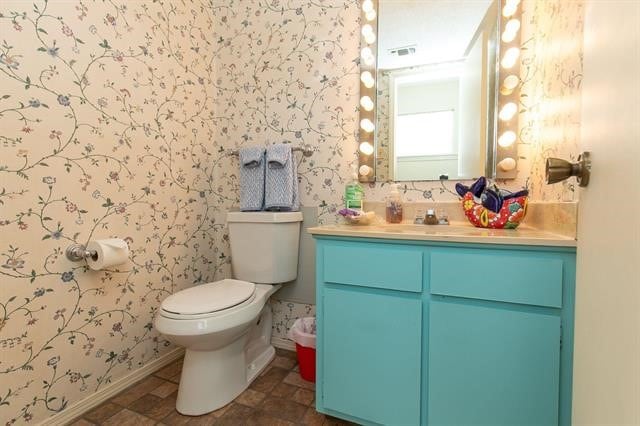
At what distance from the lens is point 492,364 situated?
2.76 feet

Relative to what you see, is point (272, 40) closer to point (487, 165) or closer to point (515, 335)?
point (487, 165)

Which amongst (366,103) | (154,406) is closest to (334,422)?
(154,406)

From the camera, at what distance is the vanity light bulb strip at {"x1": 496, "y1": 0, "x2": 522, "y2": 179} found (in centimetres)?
123

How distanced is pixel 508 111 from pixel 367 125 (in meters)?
0.63

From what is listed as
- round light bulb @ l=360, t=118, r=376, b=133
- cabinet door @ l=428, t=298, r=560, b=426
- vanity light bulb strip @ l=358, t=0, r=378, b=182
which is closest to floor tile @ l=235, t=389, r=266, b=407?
cabinet door @ l=428, t=298, r=560, b=426

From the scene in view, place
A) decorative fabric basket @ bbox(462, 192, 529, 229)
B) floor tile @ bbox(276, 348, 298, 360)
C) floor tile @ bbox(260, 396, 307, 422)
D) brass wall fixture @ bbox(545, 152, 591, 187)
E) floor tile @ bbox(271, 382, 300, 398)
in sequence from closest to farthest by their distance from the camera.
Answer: brass wall fixture @ bbox(545, 152, 591, 187)
decorative fabric basket @ bbox(462, 192, 529, 229)
floor tile @ bbox(260, 396, 307, 422)
floor tile @ bbox(271, 382, 300, 398)
floor tile @ bbox(276, 348, 298, 360)

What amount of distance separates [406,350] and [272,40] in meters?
1.72

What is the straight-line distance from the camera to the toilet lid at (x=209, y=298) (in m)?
1.10

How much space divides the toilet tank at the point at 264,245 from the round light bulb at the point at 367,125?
0.57m

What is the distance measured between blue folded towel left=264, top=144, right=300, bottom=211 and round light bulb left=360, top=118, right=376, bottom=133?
0.41m

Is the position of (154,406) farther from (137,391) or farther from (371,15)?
(371,15)

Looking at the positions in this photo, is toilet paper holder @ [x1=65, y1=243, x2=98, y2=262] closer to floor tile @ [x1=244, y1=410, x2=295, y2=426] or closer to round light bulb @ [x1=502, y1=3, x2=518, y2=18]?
floor tile @ [x1=244, y1=410, x2=295, y2=426]

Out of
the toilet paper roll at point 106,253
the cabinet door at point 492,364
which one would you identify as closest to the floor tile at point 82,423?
the toilet paper roll at point 106,253

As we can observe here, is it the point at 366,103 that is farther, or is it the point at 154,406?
the point at 366,103
